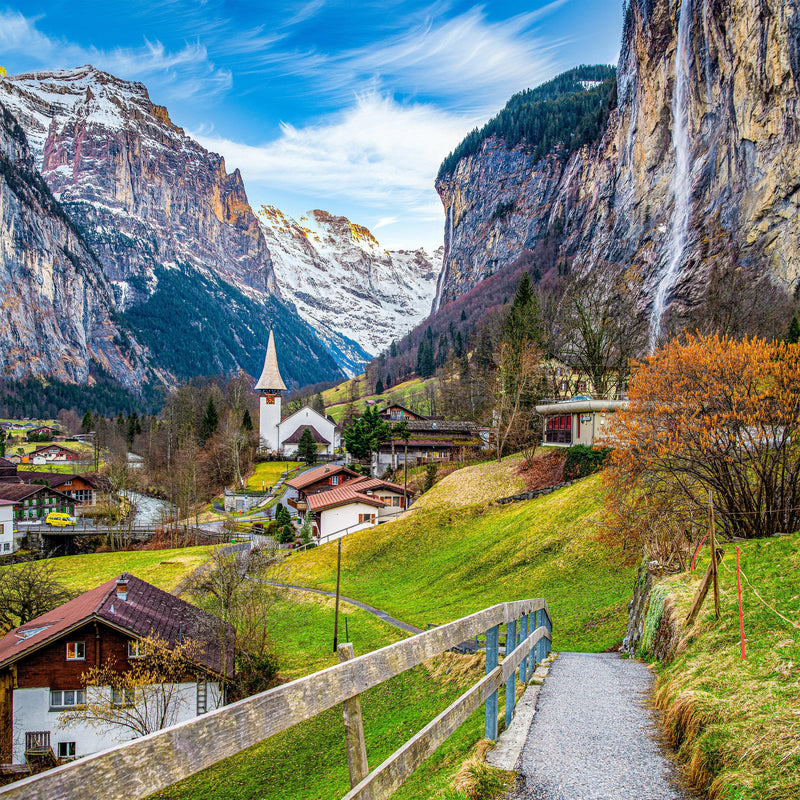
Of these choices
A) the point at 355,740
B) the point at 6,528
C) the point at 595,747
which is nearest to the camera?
the point at 355,740

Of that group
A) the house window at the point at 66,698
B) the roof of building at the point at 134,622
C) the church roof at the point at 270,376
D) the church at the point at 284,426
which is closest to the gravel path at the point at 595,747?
the roof of building at the point at 134,622

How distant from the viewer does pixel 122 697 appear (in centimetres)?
2327

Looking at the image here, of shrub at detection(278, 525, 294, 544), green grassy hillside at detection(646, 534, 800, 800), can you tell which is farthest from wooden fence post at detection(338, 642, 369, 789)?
shrub at detection(278, 525, 294, 544)

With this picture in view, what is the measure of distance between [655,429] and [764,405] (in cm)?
300

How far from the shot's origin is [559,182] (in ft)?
637

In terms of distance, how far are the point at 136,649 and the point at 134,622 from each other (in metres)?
1.08

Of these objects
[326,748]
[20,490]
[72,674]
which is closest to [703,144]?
[326,748]

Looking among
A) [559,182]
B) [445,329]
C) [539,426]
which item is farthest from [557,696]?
[559,182]

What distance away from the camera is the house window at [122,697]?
880 inches

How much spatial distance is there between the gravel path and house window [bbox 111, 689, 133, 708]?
65.5 feet

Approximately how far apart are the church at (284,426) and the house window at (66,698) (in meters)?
79.0

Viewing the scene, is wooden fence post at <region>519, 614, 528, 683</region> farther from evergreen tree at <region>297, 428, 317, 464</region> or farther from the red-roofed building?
evergreen tree at <region>297, 428, 317, 464</region>

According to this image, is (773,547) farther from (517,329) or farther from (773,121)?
(773,121)

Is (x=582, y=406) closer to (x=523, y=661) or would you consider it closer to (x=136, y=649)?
(x=136, y=649)
